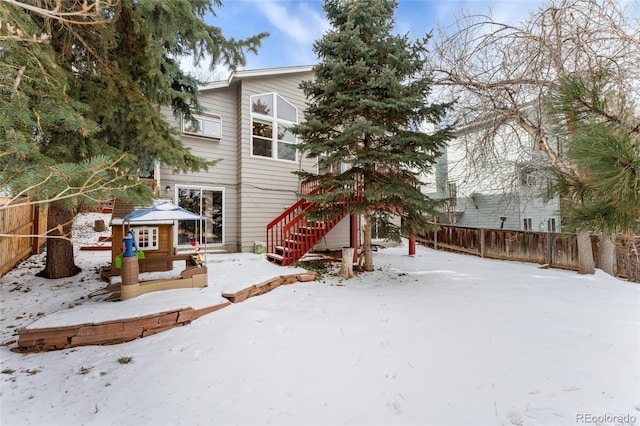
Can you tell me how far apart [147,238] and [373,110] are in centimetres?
548

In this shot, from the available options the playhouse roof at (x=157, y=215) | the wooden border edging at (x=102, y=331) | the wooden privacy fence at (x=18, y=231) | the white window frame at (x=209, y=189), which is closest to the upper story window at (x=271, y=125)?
the white window frame at (x=209, y=189)

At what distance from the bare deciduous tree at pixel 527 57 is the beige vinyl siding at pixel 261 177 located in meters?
5.20

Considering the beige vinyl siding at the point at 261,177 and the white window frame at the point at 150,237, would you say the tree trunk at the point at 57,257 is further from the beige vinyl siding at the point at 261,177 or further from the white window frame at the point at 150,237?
the beige vinyl siding at the point at 261,177

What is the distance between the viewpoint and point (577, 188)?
2.09 metres

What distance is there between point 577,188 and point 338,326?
9.28 ft

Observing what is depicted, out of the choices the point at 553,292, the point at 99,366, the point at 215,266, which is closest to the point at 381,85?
→ the point at 553,292

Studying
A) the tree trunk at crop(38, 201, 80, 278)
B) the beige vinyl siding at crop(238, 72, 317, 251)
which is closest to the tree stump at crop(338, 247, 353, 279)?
the beige vinyl siding at crop(238, 72, 317, 251)

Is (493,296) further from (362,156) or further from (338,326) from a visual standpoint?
(362,156)

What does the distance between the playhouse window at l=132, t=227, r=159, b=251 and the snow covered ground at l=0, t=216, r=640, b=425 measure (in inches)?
55.5

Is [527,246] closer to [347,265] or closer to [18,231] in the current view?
[347,265]

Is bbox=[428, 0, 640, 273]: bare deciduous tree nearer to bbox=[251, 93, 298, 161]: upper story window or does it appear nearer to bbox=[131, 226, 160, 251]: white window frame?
bbox=[251, 93, 298, 161]: upper story window

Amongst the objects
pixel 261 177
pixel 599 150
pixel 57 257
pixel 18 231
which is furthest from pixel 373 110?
pixel 18 231

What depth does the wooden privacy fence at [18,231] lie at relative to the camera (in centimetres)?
549

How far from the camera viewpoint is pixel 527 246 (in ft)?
29.8
